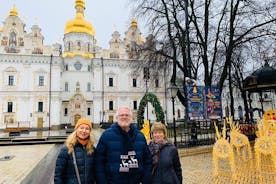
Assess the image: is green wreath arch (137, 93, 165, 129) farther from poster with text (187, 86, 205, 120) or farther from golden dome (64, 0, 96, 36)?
golden dome (64, 0, 96, 36)

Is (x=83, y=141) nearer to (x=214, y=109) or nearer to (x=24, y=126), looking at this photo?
(x=214, y=109)

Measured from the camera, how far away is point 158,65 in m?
18.5

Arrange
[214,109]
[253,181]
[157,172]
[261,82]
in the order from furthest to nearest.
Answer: [261,82] < [214,109] < [253,181] < [157,172]

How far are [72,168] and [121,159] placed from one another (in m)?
0.65

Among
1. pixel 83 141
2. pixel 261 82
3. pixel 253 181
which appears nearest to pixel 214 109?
pixel 261 82

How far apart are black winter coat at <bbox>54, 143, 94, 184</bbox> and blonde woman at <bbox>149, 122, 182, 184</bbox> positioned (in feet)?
3.13

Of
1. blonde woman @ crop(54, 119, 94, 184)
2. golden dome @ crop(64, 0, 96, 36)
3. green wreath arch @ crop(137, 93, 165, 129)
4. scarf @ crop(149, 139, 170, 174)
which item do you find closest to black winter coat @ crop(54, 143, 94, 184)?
blonde woman @ crop(54, 119, 94, 184)

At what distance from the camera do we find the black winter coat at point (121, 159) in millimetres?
2799

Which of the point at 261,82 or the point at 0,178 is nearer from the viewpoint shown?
the point at 0,178

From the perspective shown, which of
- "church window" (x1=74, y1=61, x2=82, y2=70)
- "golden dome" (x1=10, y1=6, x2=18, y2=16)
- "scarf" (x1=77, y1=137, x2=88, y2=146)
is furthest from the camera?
"church window" (x1=74, y1=61, x2=82, y2=70)

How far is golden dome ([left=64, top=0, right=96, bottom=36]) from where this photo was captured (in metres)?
42.0

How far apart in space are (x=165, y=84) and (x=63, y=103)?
18325 millimetres

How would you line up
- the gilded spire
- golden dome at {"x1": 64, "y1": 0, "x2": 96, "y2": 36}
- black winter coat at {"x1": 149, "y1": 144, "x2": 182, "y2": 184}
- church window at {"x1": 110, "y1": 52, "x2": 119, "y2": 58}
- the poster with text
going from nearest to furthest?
black winter coat at {"x1": 149, "y1": 144, "x2": 182, "y2": 184} < the poster with text < church window at {"x1": 110, "y1": 52, "x2": 119, "y2": 58} < golden dome at {"x1": 64, "y1": 0, "x2": 96, "y2": 36} < the gilded spire

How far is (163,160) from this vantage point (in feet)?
10.5
